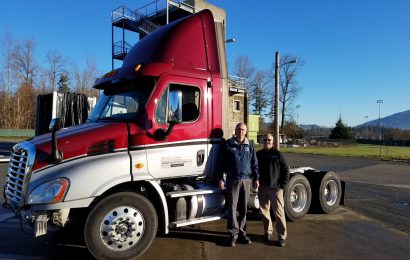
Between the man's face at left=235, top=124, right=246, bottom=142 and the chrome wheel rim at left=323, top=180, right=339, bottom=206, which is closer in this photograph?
the man's face at left=235, top=124, right=246, bottom=142

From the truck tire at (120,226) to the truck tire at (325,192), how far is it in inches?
168

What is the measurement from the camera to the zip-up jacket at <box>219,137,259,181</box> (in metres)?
5.80

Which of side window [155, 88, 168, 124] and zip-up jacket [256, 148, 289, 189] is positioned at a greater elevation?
side window [155, 88, 168, 124]

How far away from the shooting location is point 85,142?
16.4ft

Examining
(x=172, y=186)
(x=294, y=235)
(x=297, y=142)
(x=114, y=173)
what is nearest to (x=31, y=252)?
(x=114, y=173)

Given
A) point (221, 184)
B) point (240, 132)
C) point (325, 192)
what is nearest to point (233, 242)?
point (221, 184)

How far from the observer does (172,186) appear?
19.1ft

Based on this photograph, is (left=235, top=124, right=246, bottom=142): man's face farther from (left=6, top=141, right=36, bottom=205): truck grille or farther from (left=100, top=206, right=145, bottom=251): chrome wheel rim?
(left=6, top=141, right=36, bottom=205): truck grille

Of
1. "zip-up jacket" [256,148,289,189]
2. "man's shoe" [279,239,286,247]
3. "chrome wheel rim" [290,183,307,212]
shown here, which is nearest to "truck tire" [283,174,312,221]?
"chrome wheel rim" [290,183,307,212]

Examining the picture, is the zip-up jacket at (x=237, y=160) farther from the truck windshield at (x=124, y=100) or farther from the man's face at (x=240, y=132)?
the truck windshield at (x=124, y=100)

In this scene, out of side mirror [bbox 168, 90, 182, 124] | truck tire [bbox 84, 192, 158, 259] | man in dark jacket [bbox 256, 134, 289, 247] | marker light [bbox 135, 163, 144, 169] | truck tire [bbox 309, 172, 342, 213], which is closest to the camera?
truck tire [bbox 84, 192, 158, 259]

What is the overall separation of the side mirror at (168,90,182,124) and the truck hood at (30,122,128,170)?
2.41ft

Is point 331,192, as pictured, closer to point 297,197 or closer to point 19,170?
point 297,197

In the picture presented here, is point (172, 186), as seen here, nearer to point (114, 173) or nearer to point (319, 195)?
point (114, 173)
